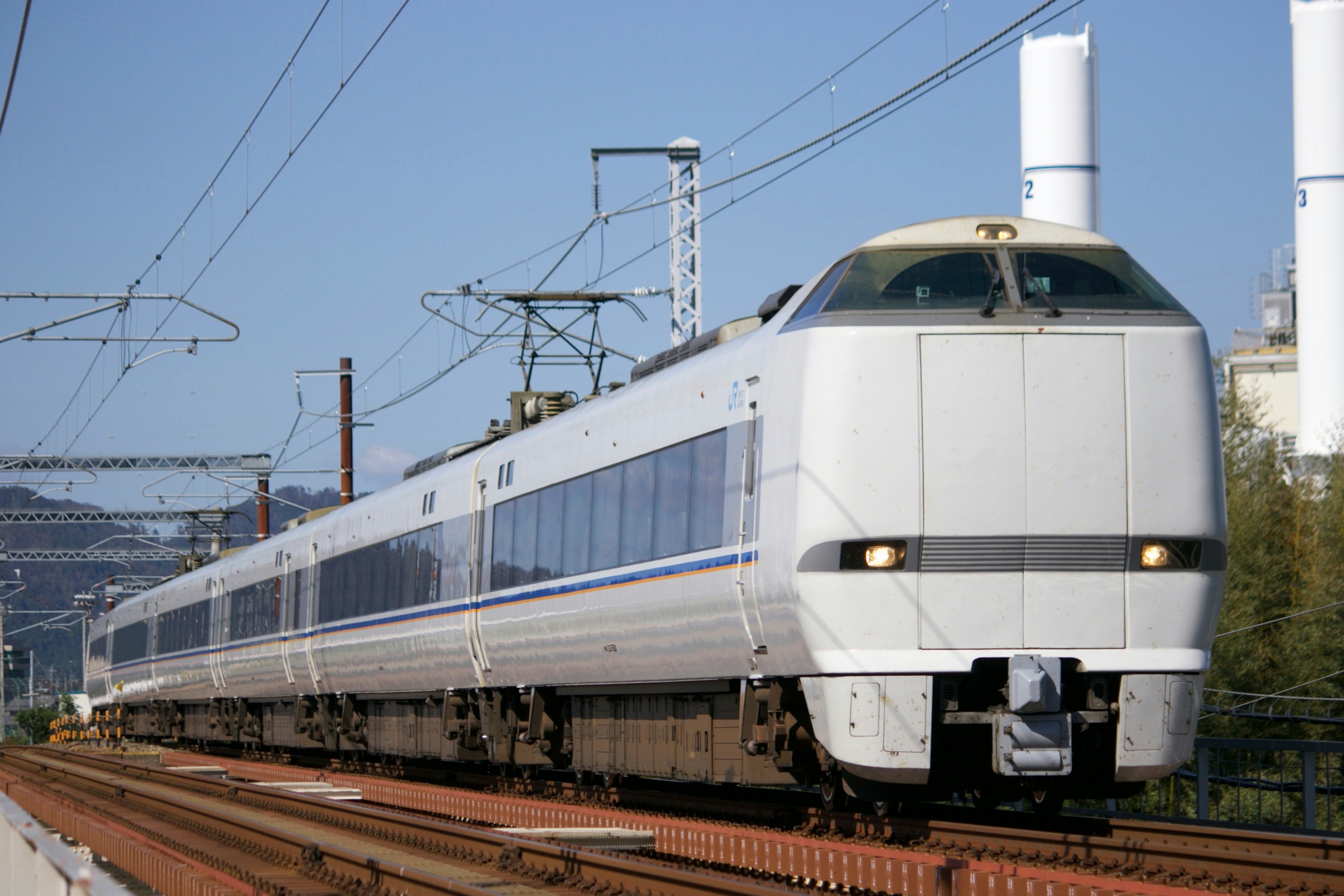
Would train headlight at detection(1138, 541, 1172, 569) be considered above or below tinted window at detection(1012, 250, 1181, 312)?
below

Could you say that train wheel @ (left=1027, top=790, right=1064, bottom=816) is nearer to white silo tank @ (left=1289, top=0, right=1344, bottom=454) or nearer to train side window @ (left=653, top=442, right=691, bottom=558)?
train side window @ (left=653, top=442, right=691, bottom=558)

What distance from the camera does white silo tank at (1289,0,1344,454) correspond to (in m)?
46.4

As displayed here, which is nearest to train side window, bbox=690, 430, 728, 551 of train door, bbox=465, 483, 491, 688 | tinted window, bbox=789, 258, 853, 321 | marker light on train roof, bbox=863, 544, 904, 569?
tinted window, bbox=789, 258, 853, 321

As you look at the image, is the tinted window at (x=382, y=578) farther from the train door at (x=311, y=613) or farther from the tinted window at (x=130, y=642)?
the tinted window at (x=130, y=642)

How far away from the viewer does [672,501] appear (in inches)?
491

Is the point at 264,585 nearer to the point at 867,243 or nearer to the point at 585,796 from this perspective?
the point at 585,796

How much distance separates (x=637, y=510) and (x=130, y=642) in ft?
117

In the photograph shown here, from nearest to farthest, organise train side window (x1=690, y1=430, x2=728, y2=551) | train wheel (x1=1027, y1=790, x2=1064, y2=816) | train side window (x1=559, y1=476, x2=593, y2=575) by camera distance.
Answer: train wheel (x1=1027, y1=790, x2=1064, y2=816)
train side window (x1=690, y1=430, x2=728, y2=551)
train side window (x1=559, y1=476, x2=593, y2=575)

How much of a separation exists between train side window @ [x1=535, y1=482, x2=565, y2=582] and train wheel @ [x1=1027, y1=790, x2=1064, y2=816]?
5.20 meters

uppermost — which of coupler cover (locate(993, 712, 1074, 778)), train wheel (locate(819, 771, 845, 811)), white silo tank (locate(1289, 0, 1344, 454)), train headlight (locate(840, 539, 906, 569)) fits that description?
white silo tank (locate(1289, 0, 1344, 454))

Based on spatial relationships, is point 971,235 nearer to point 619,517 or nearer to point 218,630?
point 619,517

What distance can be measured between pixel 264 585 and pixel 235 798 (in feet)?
33.2

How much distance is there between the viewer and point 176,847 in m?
13.5

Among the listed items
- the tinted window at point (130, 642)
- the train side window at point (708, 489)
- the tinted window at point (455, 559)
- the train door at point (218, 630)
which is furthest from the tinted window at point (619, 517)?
the tinted window at point (130, 642)
